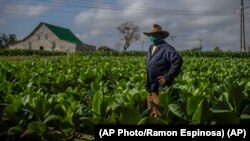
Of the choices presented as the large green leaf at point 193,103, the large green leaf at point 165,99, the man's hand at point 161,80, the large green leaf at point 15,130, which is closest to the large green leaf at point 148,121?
the large green leaf at point 193,103

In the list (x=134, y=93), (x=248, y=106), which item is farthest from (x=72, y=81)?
(x=248, y=106)

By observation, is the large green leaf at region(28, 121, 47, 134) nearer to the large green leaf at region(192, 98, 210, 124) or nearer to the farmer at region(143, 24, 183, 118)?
the large green leaf at region(192, 98, 210, 124)

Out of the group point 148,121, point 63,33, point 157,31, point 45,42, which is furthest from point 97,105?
point 63,33

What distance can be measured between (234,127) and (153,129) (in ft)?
2.56

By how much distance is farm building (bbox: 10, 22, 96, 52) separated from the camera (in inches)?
3019

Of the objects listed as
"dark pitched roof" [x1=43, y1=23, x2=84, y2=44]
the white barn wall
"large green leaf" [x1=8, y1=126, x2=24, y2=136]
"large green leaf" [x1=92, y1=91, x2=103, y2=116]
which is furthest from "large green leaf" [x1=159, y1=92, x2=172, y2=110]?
"dark pitched roof" [x1=43, y1=23, x2=84, y2=44]

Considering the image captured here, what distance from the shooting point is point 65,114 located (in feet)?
16.6

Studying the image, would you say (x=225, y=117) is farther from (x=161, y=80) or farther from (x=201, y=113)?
(x=161, y=80)

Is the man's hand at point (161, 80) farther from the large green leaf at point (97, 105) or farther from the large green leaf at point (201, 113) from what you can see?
the large green leaf at point (201, 113)

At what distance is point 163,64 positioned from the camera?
6520mm

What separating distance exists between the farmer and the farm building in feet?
229

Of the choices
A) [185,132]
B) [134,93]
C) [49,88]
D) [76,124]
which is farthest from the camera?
[49,88]

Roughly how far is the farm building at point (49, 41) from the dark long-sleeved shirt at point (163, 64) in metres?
69.7

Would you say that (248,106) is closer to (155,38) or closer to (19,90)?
(155,38)
